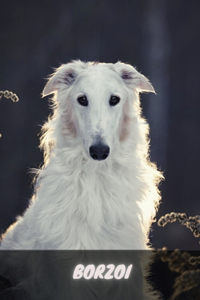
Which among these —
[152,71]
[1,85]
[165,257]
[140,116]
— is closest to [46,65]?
[1,85]

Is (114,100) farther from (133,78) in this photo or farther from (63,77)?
(63,77)

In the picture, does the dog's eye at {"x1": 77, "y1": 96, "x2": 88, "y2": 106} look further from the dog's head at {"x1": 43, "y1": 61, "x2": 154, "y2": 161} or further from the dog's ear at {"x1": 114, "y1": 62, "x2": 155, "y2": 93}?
the dog's ear at {"x1": 114, "y1": 62, "x2": 155, "y2": 93}

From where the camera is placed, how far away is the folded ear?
2248mm

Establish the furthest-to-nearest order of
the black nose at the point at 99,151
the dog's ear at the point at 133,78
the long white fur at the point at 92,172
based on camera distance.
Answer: the dog's ear at the point at 133,78, the long white fur at the point at 92,172, the black nose at the point at 99,151

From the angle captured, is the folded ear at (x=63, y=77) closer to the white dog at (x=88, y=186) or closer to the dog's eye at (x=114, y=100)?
the white dog at (x=88, y=186)

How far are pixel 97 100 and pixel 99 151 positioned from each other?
0.31 m

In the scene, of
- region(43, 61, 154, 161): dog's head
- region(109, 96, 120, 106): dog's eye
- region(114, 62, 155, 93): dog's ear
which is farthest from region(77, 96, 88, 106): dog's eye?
region(114, 62, 155, 93): dog's ear

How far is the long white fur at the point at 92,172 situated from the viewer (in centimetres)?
202

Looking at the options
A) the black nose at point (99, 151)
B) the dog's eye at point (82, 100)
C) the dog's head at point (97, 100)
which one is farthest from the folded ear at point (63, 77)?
the black nose at point (99, 151)

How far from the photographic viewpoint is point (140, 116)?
239 centimetres

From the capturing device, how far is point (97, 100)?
205 cm

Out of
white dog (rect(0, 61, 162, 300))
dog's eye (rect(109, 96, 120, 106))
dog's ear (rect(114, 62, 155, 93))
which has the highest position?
dog's ear (rect(114, 62, 155, 93))

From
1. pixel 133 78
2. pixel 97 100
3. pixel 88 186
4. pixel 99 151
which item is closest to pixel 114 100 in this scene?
pixel 97 100

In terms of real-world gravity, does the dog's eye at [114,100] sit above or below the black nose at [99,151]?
above
